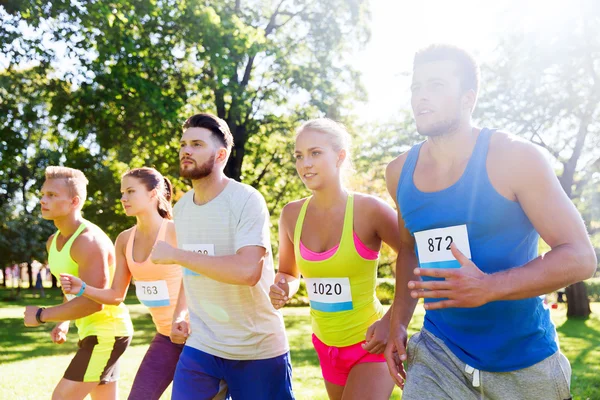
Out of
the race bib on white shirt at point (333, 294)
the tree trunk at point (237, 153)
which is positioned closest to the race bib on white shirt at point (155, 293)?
the race bib on white shirt at point (333, 294)

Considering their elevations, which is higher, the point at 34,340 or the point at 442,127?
the point at 442,127

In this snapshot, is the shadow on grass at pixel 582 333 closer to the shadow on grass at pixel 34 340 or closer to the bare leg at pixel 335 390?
the bare leg at pixel 335 390

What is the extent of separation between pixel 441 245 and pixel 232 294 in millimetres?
1488

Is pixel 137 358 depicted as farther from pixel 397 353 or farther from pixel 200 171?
pixel 397 353

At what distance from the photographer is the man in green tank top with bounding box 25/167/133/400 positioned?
4.28 meters

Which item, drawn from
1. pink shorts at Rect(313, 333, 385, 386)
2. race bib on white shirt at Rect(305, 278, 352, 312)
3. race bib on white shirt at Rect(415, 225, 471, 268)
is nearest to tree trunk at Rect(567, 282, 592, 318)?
pink shorts at Rect(313, 333, 385, 386)

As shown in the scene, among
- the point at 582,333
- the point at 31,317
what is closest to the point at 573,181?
the point at 582,333

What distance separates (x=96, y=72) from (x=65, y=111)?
1.71 metres

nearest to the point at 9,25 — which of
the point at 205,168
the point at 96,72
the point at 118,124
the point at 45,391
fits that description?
the point at 96,72

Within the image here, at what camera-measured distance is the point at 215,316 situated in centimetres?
363

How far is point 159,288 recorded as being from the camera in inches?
171

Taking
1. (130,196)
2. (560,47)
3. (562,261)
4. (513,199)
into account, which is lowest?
(562,261)

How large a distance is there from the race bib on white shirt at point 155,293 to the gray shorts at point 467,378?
2.12 meters

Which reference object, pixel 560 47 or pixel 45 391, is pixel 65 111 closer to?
pixel 45 391
